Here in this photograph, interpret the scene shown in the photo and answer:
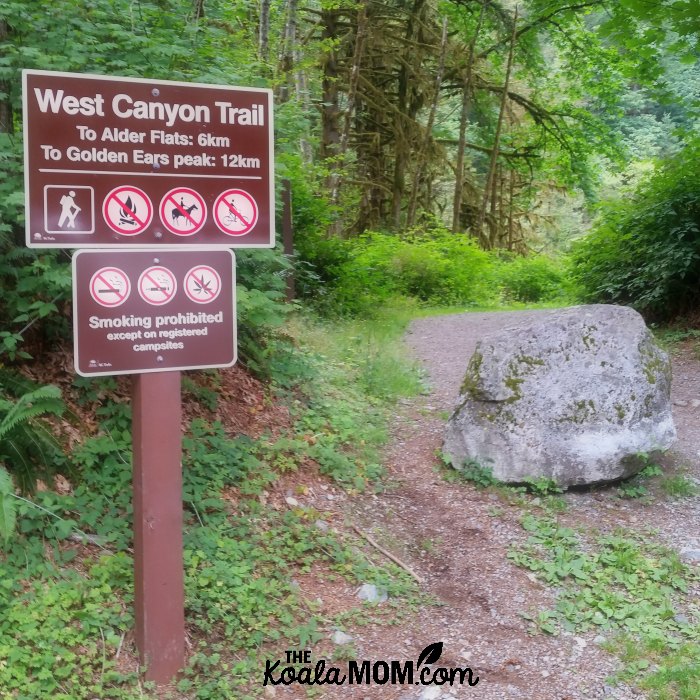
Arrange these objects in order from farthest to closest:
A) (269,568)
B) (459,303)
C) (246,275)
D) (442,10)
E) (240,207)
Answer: (442,10) → (459,303) → (246,275) → (269,568) → (240,207)

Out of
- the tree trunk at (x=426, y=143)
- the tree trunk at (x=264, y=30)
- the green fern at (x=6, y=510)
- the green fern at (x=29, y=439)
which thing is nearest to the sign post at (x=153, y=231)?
the green fern at (x=6, y=510)

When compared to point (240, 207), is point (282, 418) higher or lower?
lower

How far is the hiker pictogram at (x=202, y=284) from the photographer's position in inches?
136

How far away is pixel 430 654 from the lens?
3971 mm

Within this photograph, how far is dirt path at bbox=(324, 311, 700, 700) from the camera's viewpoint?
3.80m

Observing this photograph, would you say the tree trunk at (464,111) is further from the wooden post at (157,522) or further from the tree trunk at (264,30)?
the wooden post at (157,522)

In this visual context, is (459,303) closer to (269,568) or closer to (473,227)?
(473,227)

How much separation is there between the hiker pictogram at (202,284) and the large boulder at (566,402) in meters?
2.97

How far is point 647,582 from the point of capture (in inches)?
179

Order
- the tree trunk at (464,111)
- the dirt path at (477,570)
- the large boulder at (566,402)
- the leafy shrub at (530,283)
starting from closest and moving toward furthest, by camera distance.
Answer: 1. the dirt path at (477,570)
2. the large boulder at (566,402)
3. the tree trunk at (464,111)
4. the leafy shrub at (530,283)

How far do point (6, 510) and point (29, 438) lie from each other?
2.28ft

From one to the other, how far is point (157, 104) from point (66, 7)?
187 cm

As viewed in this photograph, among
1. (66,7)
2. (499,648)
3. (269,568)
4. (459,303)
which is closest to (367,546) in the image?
(269,568)

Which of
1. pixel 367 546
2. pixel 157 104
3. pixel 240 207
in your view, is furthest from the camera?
pixel 367 546
